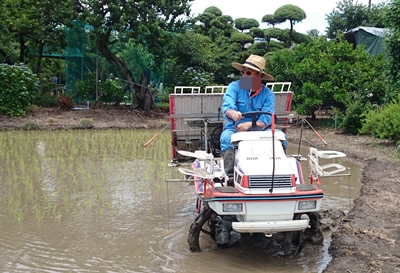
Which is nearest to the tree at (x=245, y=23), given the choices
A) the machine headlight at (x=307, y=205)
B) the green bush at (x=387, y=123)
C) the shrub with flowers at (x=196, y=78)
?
the shrub with flowers at (x=196, y=78)

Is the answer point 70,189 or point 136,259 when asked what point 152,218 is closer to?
point 136,259

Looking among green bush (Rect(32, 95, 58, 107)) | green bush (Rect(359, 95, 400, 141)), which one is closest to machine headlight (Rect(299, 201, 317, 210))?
green bush (Rect(359, 95, 400, 141))

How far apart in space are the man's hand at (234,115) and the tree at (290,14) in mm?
26195

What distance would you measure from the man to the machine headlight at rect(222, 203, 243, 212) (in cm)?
86

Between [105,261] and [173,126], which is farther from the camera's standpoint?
[173,126]

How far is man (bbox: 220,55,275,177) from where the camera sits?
16.9ft

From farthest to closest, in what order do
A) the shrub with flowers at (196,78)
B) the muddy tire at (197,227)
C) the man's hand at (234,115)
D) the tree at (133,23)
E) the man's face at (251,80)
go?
the shrub with flowers at (196,78) → the tree at (133,23) → the man's face at (251,80) → the man's hand at (234,115) → the muddy tire at (197,227)

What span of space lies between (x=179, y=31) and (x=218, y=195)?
16.3 metres

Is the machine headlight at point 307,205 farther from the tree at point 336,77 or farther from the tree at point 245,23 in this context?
the tree at point 245,23

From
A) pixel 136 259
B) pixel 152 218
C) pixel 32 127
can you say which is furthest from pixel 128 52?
pixel 136 259

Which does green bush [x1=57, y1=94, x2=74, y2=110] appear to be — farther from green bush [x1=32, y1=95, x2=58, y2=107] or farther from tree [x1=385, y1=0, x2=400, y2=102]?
tree [x1=385, y1=0, x2=400, y2=102]

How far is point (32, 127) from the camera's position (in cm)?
1492

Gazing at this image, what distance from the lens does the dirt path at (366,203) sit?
4363 millimetres

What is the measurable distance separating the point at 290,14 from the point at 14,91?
1929 centimetres
